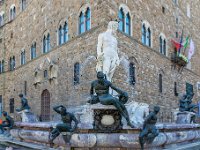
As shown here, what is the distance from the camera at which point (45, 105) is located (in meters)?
19.7

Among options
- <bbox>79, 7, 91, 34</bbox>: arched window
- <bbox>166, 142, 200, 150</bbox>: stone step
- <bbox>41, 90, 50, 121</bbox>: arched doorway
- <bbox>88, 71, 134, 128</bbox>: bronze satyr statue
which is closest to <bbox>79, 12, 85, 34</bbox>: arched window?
<bbox>79, 7, 91, 34</bbox>: arched window

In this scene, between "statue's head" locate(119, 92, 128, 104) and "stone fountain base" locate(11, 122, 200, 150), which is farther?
"statue's head" locate(119, 92, 128, 104)

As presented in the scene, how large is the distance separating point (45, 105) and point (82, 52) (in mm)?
5379

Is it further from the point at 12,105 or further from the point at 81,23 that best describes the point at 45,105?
the point at 12,105

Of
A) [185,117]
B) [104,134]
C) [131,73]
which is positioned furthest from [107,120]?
[131,73]

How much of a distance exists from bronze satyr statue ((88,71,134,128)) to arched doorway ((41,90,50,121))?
40.6 ft

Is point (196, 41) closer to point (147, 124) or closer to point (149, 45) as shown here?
point (149, 45)

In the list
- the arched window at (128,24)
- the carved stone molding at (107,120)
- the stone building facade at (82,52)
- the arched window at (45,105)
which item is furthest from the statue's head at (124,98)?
the arched window at (45,105)

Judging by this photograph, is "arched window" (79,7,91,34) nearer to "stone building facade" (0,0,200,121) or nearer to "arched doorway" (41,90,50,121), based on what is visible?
"stone building facade" (0,0,200,121)

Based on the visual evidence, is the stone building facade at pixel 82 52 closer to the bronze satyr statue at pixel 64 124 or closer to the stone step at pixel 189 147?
the stone step at pixel 189 147

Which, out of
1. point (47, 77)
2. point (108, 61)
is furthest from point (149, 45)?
point (108, 61)

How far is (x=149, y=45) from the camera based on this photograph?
18.6m

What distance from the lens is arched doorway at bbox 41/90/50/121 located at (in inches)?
757

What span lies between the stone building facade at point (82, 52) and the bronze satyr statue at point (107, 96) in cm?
745
